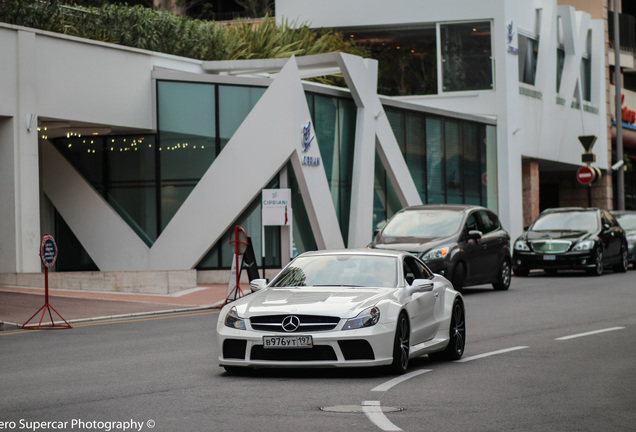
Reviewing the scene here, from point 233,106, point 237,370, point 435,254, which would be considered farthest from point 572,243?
point 237,370

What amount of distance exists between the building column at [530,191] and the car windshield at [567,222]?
639 inches

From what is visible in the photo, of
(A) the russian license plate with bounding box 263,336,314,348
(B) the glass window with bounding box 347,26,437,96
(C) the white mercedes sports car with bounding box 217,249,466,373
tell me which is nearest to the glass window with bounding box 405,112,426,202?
(B) the glass window with bounding box 347,26,437,96

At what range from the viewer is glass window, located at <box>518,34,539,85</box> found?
44.6 meters

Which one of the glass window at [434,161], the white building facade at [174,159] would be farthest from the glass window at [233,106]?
the glass window at [434,161]

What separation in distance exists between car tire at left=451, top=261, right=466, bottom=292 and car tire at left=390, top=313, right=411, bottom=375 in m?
10.2

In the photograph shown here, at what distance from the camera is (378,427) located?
7.75 m

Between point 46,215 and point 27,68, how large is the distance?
602 cm

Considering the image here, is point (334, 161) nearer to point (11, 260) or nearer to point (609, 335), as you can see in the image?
point (11, 260)

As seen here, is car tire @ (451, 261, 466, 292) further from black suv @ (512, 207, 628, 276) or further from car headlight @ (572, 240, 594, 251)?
car headlight @ (572, 240, 594, 251)

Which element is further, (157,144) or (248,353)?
(157,144)

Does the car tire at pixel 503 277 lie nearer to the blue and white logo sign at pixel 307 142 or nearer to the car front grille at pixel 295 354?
the blue and white logo sign at pixel 307 142

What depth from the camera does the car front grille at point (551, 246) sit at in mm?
27500

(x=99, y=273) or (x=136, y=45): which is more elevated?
(x=136, y=45)

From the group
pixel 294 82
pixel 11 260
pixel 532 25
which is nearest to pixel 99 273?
pixel 11 260
